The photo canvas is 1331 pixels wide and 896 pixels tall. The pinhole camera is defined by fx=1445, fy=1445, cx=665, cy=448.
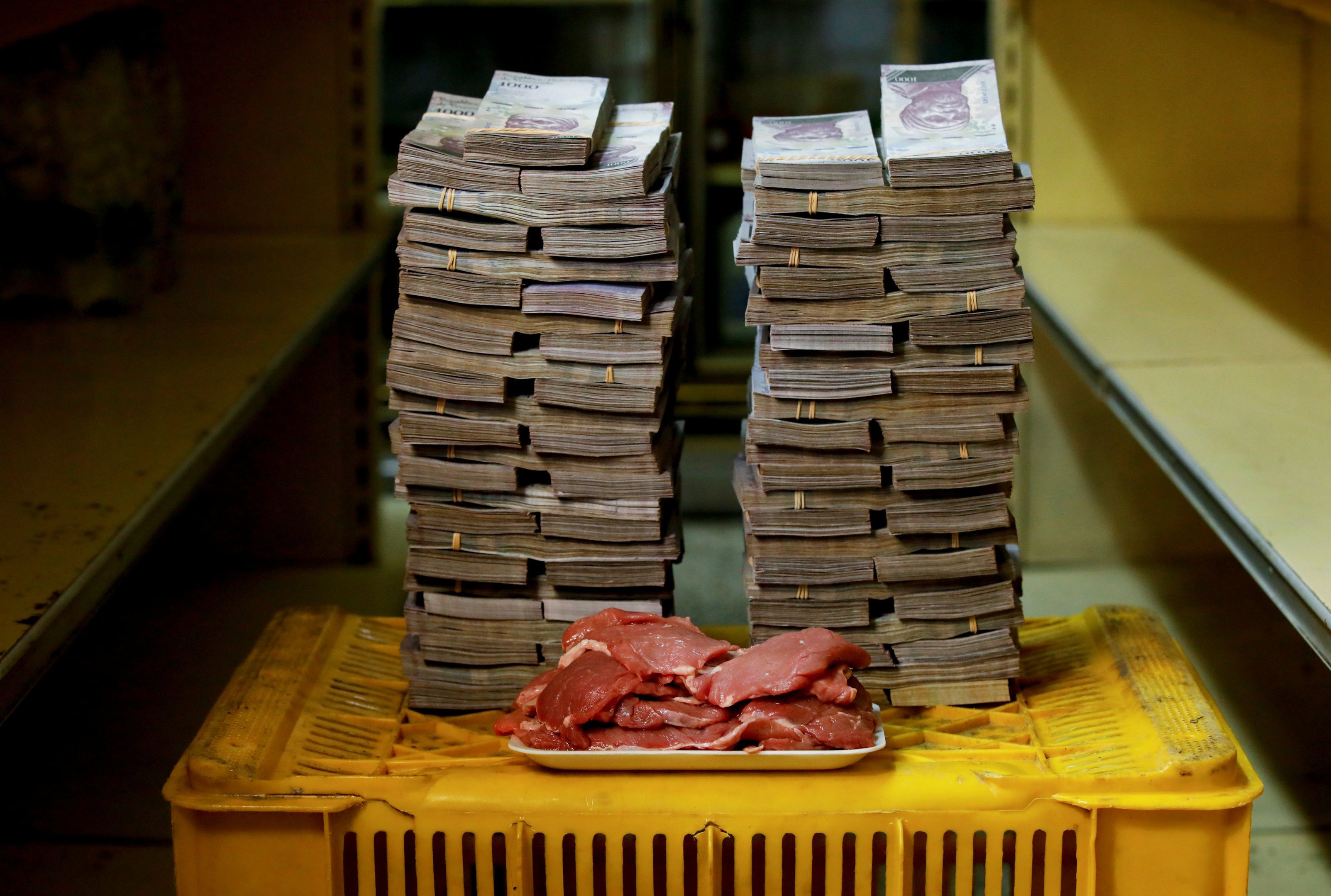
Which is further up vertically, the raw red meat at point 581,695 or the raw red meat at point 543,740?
the raw red meat at point 581,695

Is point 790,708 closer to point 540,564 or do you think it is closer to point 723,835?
point 723,835

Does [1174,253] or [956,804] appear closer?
[956,804]

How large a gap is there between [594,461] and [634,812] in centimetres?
A: 68

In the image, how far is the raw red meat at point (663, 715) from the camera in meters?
2.40

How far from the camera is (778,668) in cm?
244

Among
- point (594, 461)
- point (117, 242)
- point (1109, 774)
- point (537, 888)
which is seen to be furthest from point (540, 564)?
point (117, 242)

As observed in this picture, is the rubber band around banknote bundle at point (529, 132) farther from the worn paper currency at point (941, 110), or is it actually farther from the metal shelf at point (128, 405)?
the metal shelf at point (128, 405)

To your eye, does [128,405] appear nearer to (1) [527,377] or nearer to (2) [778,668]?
(1) [527,377]

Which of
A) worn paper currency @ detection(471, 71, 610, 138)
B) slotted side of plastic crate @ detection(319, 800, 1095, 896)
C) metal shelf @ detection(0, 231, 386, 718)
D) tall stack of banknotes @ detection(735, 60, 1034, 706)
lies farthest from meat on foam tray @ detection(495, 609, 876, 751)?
worn paper currency @ detection(471, 71, 610, 138)

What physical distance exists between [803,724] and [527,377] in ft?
2.62

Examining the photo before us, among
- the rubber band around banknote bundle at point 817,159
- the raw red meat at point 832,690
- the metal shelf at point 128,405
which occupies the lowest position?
the raw red meat at point 832,690

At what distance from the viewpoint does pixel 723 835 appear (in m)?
2.29

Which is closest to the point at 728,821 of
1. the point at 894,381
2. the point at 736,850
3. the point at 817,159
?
the point at 736,850

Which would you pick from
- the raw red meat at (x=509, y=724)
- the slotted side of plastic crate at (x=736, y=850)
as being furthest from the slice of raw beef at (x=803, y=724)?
the raw red meat at (x=509, y=724)
